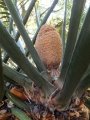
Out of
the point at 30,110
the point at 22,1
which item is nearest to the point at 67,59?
the point at 30,110

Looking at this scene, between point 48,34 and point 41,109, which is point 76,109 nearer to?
point 41,109

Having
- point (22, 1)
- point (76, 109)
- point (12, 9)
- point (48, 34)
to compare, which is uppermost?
point (12, 9)

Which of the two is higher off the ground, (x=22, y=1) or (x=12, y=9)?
(x=12, y=9)

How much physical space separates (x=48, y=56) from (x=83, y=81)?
0.71 feet

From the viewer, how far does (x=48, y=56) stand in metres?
1.13

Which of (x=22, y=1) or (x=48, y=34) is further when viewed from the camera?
(x=22, y=1)

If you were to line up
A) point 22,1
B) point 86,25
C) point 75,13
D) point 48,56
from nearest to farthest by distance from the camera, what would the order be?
1. point 86,25
2. point 75,13
3. point 48,56
4. point 22,1

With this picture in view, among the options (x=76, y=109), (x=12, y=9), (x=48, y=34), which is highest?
(x=12, y=9)

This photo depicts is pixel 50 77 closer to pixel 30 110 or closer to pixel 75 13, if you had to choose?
pixel 30 110

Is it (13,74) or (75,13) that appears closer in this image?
(75,13)

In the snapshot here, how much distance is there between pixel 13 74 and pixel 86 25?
0.33 metres

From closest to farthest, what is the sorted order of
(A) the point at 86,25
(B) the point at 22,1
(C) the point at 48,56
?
(A) the point at 86,25 < (C) the point at 48,56 < (B) the point at 22,1

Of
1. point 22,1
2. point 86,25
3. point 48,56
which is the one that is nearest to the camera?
point 86,25

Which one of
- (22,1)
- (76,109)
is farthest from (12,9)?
(22,1)
